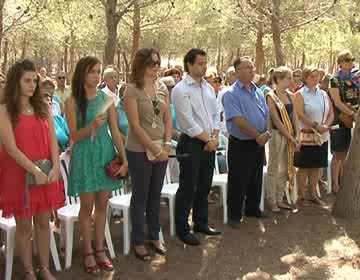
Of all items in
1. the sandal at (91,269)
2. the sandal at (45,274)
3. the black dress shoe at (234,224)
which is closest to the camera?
the sandal at (45,274)

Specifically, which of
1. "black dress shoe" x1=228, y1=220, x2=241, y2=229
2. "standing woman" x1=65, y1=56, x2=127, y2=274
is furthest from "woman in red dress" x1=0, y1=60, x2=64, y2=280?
"black dress shoe" x1=228, y1=220, x2=241, y2=229

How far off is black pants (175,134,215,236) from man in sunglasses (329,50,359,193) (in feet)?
8.40

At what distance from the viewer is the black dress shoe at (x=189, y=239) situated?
5.11 meters

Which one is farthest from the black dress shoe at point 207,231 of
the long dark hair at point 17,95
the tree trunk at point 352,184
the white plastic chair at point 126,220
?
the long dark hair at point 17,95

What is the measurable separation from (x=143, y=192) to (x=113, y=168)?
48 centimetres

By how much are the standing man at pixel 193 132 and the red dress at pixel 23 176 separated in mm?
1495

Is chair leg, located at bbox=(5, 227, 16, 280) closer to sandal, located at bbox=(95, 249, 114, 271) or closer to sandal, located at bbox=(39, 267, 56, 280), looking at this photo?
sandal, located at bbox=(39, 267, 56, 280)

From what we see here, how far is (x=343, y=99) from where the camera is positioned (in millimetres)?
6926

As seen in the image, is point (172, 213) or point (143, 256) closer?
point (143, 256)

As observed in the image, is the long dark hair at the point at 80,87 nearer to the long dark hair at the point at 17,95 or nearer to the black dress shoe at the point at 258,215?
the long dark hair at the point at 17,95

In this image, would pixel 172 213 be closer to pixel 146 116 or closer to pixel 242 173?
pixel 242 173

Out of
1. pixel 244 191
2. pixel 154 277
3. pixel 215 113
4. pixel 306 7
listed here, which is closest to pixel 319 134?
pixel 244 191

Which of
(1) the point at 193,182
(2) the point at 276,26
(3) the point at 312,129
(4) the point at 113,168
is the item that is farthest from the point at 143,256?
(2) the point at 276,26

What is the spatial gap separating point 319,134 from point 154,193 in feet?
8.75
